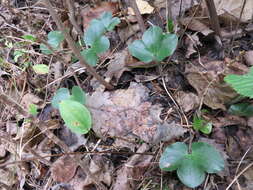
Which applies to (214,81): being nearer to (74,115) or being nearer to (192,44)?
(192,44)

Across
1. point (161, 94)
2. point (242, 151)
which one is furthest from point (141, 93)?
point (242, 151)

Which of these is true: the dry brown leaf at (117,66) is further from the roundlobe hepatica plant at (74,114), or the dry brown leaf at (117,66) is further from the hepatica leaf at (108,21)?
the roundlobe hepatica plant at (74,114)

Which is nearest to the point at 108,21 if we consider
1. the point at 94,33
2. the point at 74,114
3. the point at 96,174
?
the point at 94,33

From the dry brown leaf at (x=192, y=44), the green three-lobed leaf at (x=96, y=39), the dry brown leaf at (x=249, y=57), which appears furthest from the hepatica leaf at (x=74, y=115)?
the dry brown leaf at (x=249, y=57)

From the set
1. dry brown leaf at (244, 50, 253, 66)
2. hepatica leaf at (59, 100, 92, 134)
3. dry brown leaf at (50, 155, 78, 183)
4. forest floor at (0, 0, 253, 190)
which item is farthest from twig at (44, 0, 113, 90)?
dry brown leaf at (244, 50, 253, 66)

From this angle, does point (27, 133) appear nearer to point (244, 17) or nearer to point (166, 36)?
point (166, 36)
